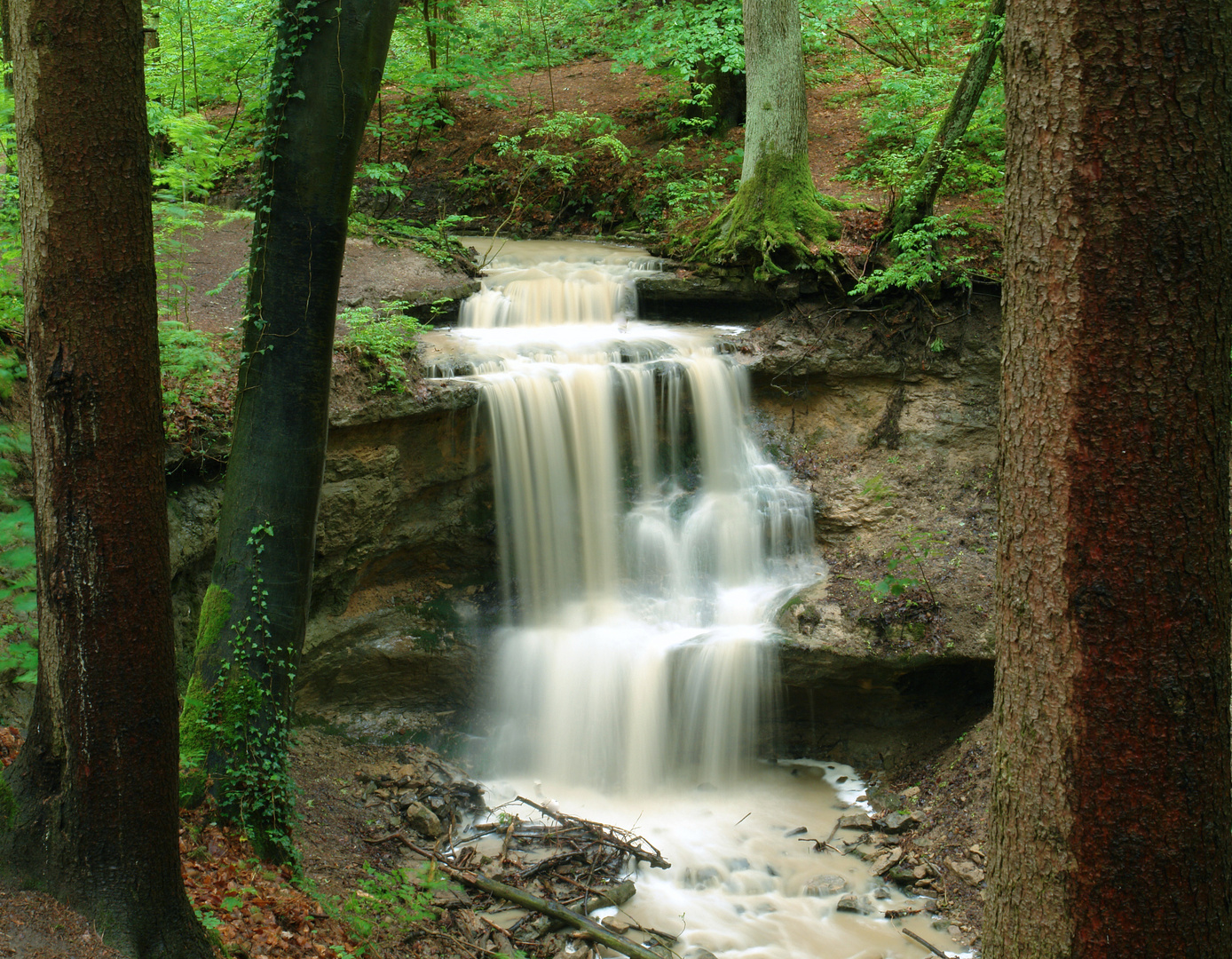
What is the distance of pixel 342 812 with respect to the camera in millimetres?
6266

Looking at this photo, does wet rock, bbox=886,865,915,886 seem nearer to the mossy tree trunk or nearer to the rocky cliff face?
the rocky cliff face

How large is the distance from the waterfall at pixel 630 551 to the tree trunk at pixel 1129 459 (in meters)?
5.37

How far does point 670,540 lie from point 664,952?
4.15 metres

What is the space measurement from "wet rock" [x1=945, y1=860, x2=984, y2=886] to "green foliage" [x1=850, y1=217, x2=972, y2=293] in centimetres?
557

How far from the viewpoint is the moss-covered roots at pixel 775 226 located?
32.4 ft

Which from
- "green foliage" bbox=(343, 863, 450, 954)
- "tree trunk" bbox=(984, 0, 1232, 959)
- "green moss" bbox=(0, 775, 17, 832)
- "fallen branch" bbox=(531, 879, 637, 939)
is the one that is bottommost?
"fallen branch" bbox=(531, 879, 637, 939)

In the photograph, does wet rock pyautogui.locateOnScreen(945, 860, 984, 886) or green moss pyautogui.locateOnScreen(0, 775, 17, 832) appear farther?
wet rock pyautogui.locateOnScreen(945, 860, 984, 886)

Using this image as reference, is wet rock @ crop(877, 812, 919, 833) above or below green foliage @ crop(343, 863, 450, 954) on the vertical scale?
below

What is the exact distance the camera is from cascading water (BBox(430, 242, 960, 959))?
23.8 ft

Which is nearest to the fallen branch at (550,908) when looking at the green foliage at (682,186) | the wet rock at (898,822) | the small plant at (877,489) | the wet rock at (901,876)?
the wet rock at (901,876)

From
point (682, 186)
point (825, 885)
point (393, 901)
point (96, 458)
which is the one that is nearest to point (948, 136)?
point (682, 186)

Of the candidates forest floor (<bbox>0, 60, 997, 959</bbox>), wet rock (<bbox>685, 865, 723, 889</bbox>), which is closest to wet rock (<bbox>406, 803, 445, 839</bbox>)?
forest floor (<bbox>0, 60, 997, 959</bbox>)

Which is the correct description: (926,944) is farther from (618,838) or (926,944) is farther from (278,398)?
(278,398)

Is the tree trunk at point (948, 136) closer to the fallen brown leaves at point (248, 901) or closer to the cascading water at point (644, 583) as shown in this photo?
the cascading water at point (644, 583)
